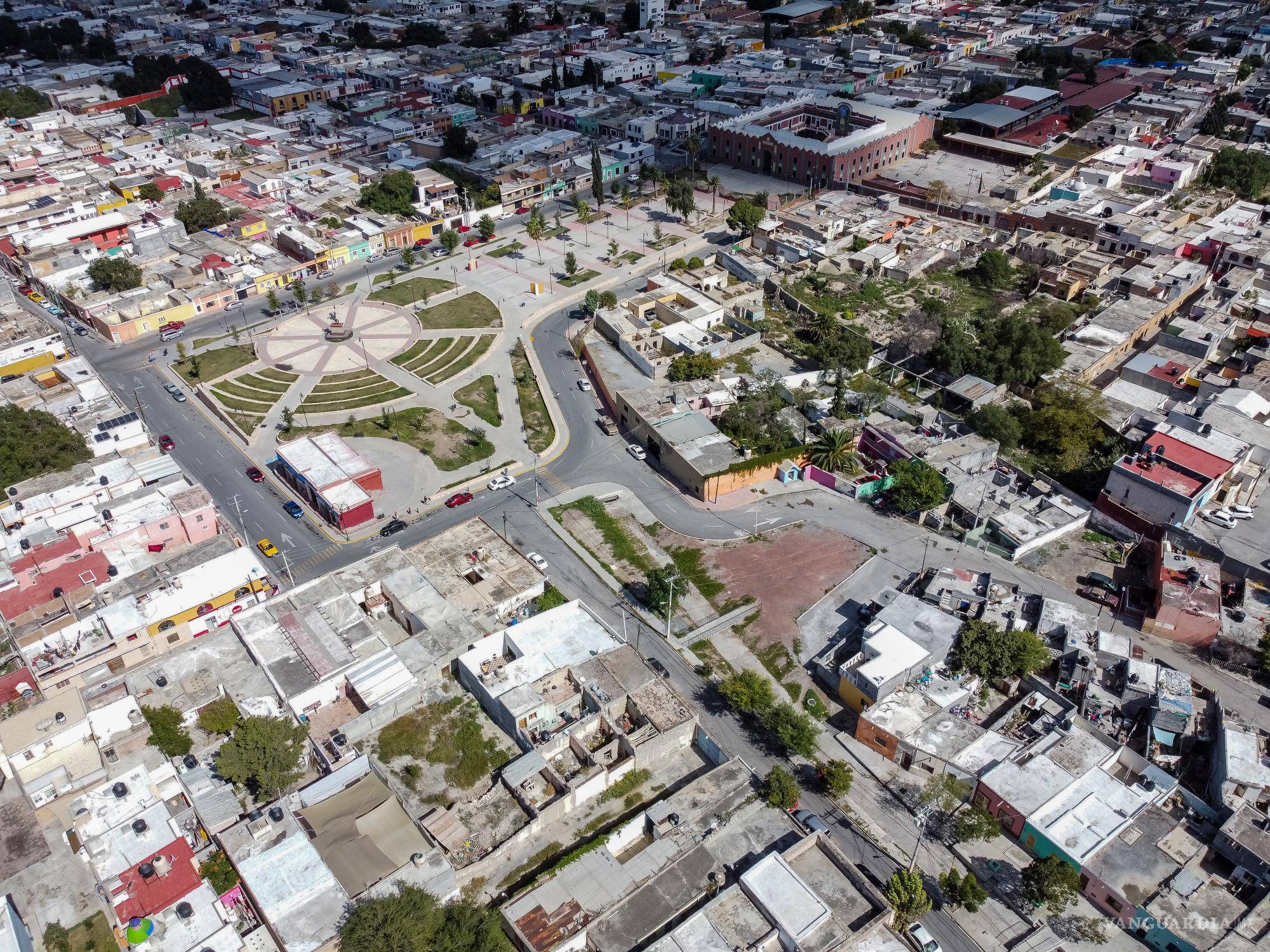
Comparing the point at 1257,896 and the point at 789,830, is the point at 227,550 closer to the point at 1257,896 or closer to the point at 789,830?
the point at 789,830

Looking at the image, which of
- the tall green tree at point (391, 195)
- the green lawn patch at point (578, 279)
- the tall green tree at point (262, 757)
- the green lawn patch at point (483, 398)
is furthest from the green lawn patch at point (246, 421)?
the tall green tree at point (391, 195)

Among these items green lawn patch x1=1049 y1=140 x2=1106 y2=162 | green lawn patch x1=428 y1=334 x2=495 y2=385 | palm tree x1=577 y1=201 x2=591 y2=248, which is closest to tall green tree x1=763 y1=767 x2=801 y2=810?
green lawn patch x1=428 y1=334 x2=495 y2=385

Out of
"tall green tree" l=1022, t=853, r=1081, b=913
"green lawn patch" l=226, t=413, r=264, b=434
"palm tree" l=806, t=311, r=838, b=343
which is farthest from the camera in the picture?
"palm tree" l=806, t=311, r=838, b=343

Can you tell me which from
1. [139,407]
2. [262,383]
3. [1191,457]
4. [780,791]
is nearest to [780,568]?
[780,791]

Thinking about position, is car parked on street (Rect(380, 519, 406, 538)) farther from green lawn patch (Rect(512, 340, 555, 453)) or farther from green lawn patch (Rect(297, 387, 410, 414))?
green lawn patch (Rect(297, 387, 410, 414))

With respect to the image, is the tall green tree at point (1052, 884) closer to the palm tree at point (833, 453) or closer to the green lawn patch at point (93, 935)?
the palm tree at point (833, 453)
